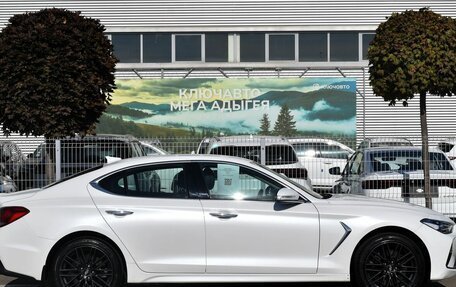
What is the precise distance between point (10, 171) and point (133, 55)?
13.2 m

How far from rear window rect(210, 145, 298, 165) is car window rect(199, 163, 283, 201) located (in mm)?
4484

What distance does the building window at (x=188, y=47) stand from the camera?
2388 centimetres

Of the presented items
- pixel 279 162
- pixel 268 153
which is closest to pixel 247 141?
pixel 268 153

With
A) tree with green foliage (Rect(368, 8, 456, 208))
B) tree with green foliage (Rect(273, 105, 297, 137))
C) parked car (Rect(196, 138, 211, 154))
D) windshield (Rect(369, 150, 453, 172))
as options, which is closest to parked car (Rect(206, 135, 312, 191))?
parked car (Rect(196, 138, 211, 154))

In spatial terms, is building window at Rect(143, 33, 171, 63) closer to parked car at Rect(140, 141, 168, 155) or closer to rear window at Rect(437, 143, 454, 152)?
parked car at Rect(140, 141, 168, 155)

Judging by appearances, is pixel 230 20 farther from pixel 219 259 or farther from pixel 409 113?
pixel 219 259

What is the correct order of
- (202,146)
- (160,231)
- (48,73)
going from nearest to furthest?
(160,231)
(48,73)
(202,146)

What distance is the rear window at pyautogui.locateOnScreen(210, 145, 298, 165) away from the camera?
11391mm

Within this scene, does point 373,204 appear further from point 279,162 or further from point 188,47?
point 188,47

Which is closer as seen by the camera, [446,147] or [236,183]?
[236,183]

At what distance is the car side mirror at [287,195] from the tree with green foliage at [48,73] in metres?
4.87

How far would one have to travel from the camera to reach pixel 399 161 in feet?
35.9

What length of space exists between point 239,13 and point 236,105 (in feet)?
12.2

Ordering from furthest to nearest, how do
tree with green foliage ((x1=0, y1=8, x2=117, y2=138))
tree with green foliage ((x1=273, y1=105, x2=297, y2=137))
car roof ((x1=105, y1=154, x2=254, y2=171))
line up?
tree with green foliage ((x1=273, y1=105, x2=297, y2=137))
tree with green foliage ((x1=0, y1=8, x2=117, y2=138))
car roof ((x1=105, y1=154, x2=254, y2=171))
